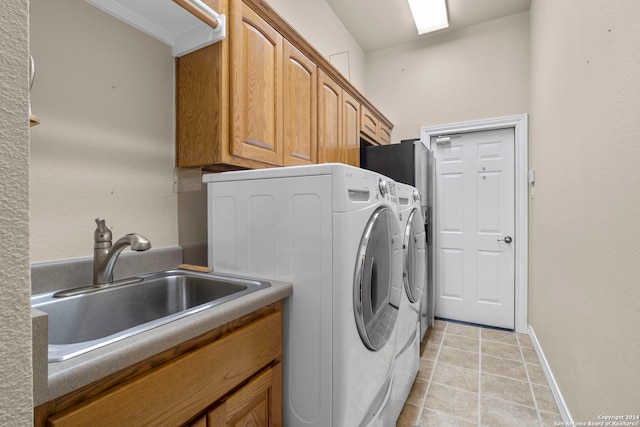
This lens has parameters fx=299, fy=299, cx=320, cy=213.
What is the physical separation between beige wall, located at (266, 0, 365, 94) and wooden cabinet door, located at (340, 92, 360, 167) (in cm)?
59

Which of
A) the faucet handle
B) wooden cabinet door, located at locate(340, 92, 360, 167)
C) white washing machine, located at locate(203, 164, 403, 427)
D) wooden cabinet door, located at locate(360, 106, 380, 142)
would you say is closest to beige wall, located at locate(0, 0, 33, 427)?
white washing machine, located at locate(203, 164, 403, 427)

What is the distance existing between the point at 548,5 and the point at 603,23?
120cm

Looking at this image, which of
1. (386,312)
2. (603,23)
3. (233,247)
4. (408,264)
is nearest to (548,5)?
(603,23)

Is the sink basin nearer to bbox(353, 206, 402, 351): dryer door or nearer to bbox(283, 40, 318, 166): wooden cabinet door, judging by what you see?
bbox(353, 206, 402, 351): dryer door

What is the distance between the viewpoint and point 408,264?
67.4 inches

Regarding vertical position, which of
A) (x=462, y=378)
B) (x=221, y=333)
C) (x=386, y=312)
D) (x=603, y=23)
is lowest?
(x=462, y=378)

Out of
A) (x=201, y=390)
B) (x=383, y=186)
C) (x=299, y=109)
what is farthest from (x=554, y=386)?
(x=299, y=109)

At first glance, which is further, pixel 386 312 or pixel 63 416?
pixel 386 312

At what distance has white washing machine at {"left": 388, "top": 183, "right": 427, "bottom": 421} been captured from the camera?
1538 mm

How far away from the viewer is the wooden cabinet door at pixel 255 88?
4.33ft

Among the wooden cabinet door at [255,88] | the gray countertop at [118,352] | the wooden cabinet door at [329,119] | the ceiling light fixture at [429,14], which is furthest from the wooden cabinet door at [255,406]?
the ceiling light fixture at [429,14]

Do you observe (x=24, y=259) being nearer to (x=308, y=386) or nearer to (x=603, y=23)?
(x=308, y=386)

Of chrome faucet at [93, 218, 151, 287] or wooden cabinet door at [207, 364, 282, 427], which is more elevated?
chrome faucet at [93, 218, 151, 287]

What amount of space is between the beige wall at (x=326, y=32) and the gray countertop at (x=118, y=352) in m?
2.02
